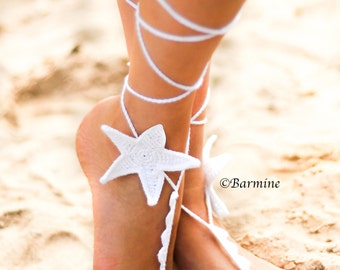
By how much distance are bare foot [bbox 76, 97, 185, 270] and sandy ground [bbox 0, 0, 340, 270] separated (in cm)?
18

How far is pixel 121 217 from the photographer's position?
1.04 m

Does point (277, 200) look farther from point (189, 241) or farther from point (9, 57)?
point (9, 57)

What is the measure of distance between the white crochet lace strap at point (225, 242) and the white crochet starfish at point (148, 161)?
5.6 inches

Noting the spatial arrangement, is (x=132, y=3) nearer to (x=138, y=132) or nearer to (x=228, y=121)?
(x=138, y=132)

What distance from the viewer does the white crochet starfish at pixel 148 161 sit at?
39.3 inches

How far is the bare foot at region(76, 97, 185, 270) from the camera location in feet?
3.38

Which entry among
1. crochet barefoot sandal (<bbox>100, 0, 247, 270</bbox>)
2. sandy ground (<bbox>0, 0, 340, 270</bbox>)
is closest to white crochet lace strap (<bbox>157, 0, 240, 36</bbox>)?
crochet barefoot sandal (<bbox>100, 0, 247, 270</bbox>)

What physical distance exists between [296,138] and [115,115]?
0.63 meters

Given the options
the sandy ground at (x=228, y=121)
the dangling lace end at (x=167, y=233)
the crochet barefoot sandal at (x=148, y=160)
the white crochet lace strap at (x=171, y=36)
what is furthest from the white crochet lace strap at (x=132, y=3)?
the sandy ground at (x=228, y=121)

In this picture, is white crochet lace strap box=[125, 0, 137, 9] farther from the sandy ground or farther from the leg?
the sandy ground

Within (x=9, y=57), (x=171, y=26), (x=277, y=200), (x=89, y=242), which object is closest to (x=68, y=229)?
(x=89, y=242)

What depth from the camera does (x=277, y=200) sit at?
1.36m

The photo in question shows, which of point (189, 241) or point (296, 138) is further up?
point (189, 241)

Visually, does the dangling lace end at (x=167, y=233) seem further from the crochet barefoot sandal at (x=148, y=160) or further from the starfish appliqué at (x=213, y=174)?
the starfish appliqué at (x=213, y=174)
